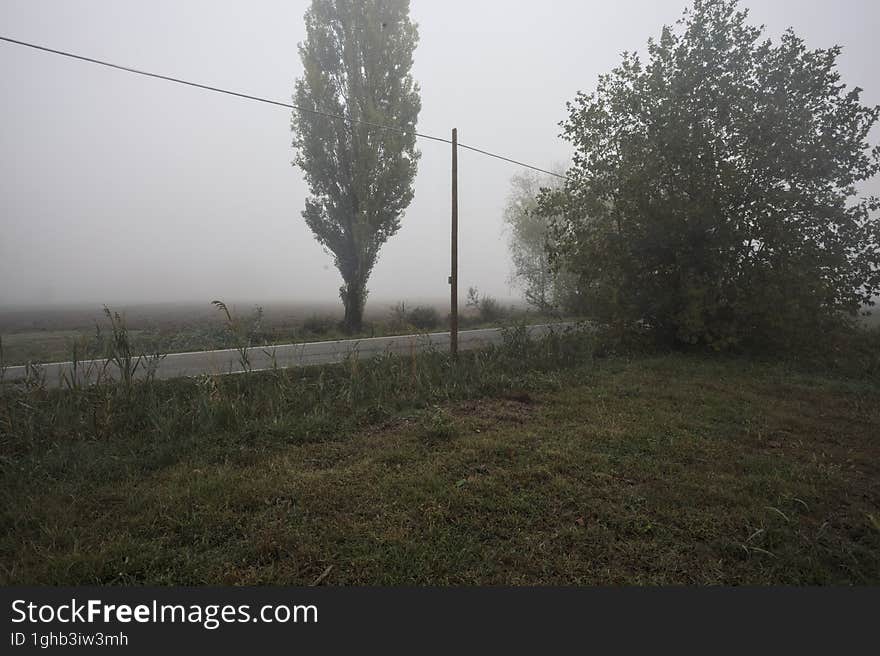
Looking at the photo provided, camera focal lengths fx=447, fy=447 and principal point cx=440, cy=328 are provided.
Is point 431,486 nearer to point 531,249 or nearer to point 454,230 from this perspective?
point 454,230

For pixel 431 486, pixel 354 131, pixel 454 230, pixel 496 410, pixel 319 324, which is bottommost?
pixel 431 486

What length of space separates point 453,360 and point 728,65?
952cm

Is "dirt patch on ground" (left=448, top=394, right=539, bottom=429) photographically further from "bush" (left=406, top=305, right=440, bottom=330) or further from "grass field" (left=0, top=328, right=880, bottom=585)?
"bush" (left=406, top=305, right=440, bottom=330)

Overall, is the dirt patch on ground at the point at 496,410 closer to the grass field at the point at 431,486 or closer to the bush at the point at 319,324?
the grass field at the point at 431,486

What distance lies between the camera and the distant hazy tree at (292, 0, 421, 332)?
49.8 feet

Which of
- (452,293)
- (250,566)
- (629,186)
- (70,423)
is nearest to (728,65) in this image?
(629,186)

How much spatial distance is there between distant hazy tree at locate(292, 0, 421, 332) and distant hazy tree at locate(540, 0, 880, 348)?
23.8 feet

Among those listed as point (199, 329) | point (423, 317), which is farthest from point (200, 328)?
point (423, 317)

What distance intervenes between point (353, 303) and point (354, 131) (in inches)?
229

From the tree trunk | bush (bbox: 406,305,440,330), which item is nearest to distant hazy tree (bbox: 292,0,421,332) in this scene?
the tree trunk

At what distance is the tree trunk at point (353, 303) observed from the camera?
1570 centimetres

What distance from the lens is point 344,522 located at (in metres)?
3.45

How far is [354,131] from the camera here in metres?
15.1

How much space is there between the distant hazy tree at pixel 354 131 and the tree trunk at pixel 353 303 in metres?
0.04
